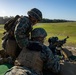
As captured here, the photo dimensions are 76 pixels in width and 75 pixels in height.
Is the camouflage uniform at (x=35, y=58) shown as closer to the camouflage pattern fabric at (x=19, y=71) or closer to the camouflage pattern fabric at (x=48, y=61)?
the camouflage pattern fabric at (x=48, y=61)

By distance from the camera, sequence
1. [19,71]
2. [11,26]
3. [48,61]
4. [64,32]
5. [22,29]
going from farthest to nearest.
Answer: [64,32] → [11,26] → [22,29] → [48,61] → [19,71]

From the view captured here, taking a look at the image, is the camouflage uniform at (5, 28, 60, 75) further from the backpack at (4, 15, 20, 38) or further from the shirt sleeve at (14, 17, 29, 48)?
the backpack at (4, 15, 20, 38)

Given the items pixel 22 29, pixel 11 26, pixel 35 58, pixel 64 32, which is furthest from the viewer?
pixel 64 32

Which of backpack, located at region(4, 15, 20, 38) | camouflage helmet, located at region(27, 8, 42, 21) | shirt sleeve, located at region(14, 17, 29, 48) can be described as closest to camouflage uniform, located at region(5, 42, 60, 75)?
shirt sleeve, located at region(14, 17, 29, 48)

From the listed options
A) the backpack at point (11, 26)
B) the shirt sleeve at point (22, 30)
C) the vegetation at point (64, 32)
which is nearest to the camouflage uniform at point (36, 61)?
the shirt sleeve at point (22, 30)

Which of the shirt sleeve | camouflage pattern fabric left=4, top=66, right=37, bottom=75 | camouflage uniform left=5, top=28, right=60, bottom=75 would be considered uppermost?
the shirt sleeve

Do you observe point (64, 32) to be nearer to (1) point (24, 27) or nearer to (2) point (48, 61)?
(1) point (24, 27)

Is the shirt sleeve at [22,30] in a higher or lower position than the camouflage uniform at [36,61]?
higher

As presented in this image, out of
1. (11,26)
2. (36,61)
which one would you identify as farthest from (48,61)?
(11,26)

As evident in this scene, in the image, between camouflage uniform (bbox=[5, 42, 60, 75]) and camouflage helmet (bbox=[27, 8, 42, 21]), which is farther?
camouflage helmet (bbox=[27, 8, 42, 21])

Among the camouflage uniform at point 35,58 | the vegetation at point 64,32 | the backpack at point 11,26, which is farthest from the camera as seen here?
the vegetation at point 64,32

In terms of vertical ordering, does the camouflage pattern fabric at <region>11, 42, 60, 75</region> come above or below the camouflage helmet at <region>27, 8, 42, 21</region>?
below

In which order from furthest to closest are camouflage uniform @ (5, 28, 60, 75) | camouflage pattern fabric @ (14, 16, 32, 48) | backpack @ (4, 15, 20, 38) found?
backpack @ (4, 15, 20, 38)
camouflage pattern fabric @ (14, 16, 32, 48)
camouflage uniform @ (5, 28, 60, 75)

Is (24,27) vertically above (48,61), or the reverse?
(24,27)
